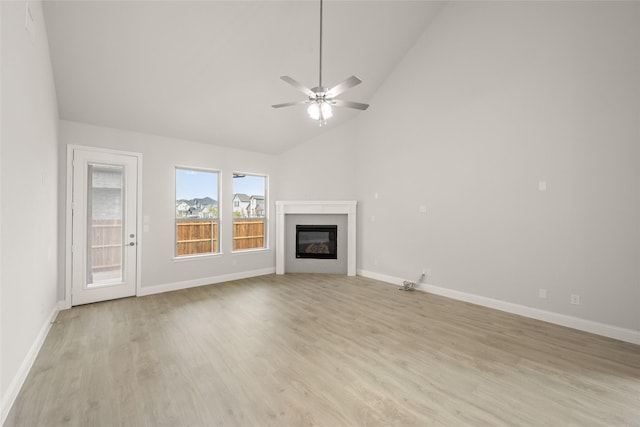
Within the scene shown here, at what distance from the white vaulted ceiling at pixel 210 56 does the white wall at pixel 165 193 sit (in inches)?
7.5

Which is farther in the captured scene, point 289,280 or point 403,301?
point 289,280

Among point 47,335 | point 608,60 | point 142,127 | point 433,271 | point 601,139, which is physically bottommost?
point 47,335

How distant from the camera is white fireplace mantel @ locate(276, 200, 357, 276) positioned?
618 centimetres

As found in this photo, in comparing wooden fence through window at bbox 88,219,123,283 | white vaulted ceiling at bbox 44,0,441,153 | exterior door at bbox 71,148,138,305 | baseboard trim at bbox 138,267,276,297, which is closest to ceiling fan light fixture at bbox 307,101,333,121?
white vaulted ceiling at bbox 44,0,441,153

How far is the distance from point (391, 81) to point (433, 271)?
146 inches

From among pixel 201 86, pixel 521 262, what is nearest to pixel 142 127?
pixel 201 86

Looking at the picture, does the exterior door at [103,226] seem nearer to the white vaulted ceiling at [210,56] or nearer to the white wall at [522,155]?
the white vaulted ceiling at [210,56]

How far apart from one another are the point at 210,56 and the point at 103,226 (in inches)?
122

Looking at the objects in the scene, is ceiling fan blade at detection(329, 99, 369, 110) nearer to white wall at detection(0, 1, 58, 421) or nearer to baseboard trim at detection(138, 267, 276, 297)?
white wall at detection(0, 1, 58, 421)

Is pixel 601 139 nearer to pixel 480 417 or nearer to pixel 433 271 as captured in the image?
pixel 433 271

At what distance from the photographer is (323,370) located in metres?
2.48

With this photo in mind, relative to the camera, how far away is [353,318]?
12.2 ft

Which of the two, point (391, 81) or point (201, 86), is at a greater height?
point (391, 81)

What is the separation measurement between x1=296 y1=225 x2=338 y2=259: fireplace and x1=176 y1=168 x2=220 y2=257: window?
6.00 feet
